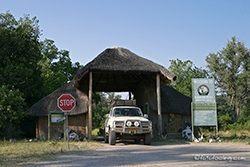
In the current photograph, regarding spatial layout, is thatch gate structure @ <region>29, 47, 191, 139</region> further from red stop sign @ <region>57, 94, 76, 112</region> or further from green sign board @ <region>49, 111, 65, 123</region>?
red stop sign @ <region>57, 94, 76, 112</region>

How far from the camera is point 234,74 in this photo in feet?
153

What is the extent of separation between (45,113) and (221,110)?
3241 centimetres

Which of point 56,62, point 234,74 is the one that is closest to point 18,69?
point 56,62

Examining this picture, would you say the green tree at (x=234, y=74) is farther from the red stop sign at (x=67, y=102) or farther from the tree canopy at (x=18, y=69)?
the red stop sign at (x=67, y=102)

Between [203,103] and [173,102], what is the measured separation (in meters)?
5.75

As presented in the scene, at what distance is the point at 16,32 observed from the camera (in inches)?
1040

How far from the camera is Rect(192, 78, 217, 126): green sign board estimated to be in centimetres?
1858

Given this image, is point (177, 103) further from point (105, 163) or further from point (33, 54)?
point (105, 163)

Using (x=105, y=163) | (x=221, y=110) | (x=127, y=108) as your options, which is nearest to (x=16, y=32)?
(x=127, y=108)

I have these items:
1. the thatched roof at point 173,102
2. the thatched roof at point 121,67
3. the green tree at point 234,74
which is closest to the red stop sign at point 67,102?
the thatched roof at point 121,67

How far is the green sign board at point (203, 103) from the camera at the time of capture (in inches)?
731

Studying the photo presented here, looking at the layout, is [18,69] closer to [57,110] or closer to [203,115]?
[57,110]

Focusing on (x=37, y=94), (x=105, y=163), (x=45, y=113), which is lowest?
(x=105, y=163)

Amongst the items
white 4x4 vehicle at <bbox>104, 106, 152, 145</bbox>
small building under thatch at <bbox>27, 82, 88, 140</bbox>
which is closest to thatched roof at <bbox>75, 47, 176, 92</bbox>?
small building under thatch at <bbox>27, 82, 88, 140</bbox>
